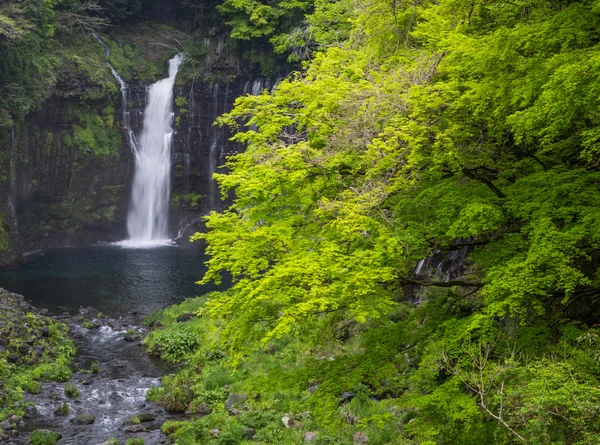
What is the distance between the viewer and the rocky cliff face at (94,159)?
3406 cm

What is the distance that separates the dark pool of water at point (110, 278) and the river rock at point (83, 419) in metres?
10.2

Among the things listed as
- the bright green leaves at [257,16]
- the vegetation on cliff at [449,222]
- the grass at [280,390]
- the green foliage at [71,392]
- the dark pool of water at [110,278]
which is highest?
the bright green leaves at [257,16]

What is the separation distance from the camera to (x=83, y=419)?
14070 millimetres

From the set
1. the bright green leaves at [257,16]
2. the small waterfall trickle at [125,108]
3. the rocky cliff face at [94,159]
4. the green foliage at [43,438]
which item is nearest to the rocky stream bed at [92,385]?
the green foliage at [43,438]

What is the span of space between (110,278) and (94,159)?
11496 millimetres

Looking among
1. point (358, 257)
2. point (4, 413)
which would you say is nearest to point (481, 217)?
point (358, 257)

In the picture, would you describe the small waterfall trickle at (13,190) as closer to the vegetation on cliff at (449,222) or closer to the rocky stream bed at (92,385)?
the rocky stream bed at (92,385)

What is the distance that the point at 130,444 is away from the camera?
12625 millimetres

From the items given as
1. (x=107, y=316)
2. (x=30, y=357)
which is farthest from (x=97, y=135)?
(x=30, y=357)

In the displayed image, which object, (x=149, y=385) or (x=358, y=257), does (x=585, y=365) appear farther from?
(x=149, y=385)

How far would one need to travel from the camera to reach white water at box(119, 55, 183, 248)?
38.6 m

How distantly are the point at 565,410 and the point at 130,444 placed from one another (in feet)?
32.6

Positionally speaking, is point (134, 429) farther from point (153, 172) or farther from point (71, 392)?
point (153, 172)

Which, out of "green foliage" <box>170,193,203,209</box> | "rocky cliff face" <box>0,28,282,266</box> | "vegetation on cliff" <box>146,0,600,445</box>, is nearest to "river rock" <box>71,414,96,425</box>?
"vegetation on cliff" <box>146,0,600,445</box>
